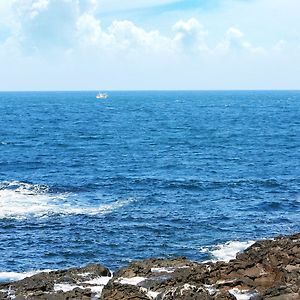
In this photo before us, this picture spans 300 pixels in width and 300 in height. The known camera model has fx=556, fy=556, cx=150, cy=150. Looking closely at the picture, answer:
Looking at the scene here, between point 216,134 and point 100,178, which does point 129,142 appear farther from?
point 100,178

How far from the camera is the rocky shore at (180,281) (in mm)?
25266

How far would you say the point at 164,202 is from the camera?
5656 cm

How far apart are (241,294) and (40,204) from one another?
33060mm

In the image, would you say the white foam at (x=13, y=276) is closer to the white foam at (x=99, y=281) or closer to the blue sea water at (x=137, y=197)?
the blue sea water at (x=137, y=197)

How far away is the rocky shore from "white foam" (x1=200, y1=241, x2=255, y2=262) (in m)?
7.46

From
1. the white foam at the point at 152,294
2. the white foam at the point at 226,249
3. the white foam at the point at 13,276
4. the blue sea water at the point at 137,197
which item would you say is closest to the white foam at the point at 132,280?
the white foam at the point at 152,294

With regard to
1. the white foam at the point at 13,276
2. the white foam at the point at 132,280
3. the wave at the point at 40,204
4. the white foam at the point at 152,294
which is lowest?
the white foam at the point at 13,276

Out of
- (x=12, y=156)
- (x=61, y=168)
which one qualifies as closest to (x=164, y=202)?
(x=61, y=168)

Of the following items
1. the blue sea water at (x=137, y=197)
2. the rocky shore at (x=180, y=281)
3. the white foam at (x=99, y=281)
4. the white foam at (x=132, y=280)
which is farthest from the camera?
the blue sea water at (x=137, y=197)

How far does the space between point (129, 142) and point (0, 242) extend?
65.1 metres

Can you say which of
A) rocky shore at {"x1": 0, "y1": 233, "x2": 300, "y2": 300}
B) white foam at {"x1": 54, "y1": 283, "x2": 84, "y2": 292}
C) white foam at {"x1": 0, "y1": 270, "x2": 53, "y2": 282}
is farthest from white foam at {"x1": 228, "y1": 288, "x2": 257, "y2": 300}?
white foam at {"x1": 0, "y1": 270, "x2": 53, "y2": 282}

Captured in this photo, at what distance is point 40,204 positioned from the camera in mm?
55562

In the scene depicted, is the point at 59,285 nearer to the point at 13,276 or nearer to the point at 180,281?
the point at 180,281

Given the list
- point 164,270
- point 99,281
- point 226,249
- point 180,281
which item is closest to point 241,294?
point 180,281
